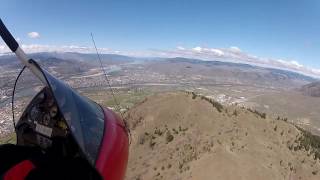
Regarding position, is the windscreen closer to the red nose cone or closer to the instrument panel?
the red nose cone

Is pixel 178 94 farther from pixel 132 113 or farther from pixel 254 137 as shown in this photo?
pixel 254 137

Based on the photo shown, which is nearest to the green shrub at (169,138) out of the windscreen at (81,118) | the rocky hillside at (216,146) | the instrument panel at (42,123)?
the rocky hillside at (216,146)

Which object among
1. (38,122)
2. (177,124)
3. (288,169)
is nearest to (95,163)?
(38,122)

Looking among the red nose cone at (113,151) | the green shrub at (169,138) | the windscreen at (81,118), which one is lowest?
the green shrub at (169,138)

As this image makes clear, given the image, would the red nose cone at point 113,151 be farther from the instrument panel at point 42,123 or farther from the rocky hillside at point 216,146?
the rocky hillside at point 216,146

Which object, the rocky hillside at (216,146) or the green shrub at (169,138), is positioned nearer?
the rocky hillside at (216,146)

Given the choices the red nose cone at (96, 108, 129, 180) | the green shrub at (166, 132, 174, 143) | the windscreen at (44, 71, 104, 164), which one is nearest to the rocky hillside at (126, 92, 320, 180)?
the green shrub at (166, 132, 174, 143)

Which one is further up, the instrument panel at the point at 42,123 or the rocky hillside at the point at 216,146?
the instrument panel at the point at 42,123
